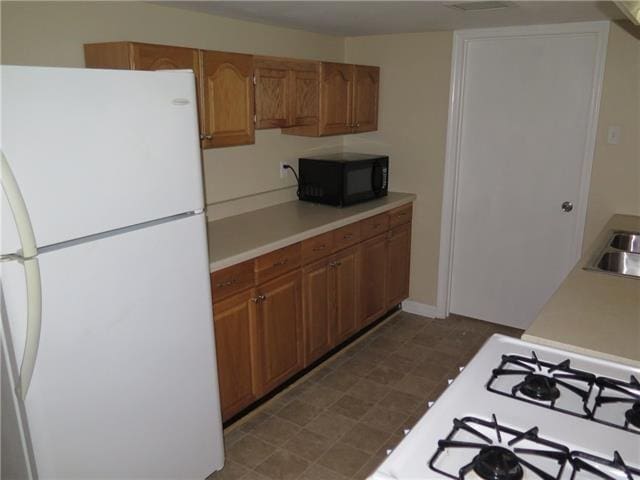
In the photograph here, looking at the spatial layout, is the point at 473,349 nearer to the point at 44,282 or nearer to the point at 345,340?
the point at 345,340

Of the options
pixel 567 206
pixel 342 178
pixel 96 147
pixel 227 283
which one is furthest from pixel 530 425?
pixel 567 206

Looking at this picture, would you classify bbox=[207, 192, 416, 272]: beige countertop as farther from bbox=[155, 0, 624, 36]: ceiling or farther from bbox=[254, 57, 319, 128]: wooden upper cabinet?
bbox=[155, 0, 624, 36]: ceiling

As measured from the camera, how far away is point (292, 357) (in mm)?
2963

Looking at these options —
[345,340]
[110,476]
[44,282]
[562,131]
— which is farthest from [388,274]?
[44,282]

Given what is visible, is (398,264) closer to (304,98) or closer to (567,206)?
(567,206)

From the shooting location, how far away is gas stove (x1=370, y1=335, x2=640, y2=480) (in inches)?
41.2

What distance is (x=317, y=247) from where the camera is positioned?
3020mm

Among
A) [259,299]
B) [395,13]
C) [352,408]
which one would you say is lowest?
[352,408]

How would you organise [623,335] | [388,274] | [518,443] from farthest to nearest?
[388,274] → [623,335] → [518,443]

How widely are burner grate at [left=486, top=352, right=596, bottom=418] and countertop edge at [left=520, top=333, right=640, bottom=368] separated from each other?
0.10 meters

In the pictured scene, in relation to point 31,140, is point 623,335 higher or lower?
lower

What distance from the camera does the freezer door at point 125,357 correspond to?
1536mm

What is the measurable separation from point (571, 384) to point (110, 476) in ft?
5.00

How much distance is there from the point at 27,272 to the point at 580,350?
158cm
